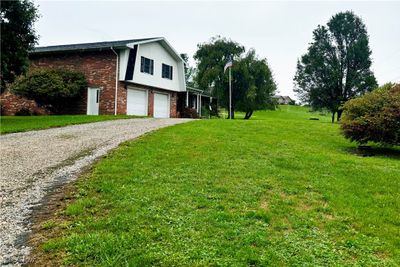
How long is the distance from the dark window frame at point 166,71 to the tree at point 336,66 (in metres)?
14.6

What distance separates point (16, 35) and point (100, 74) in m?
6.30

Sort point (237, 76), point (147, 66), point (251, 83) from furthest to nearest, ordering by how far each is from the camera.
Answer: point (237, 76), point (251, 83), point (147, 66)

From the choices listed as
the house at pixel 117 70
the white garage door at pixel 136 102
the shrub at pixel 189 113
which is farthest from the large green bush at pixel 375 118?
the shrub at pixel 189 113

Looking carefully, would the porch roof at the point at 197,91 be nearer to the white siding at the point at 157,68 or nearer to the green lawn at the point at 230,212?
the white siding at the point at 157,68

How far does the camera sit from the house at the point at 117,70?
73.2ft

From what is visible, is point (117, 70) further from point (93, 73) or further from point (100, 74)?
point (93, 73)

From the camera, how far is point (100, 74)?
2261cm

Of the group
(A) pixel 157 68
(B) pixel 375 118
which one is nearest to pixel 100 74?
(A) pixel 157 68

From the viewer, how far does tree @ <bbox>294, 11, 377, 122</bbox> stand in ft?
110

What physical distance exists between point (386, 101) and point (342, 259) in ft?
27.4

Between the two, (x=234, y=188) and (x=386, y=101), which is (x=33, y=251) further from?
(x=386, y=101)

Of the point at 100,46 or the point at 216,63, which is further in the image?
the point at 216,63

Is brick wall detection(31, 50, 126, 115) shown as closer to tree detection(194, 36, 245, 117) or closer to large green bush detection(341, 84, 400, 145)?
tree detection(194, 36, 245, 117)

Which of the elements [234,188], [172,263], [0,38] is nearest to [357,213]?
[234,188]
